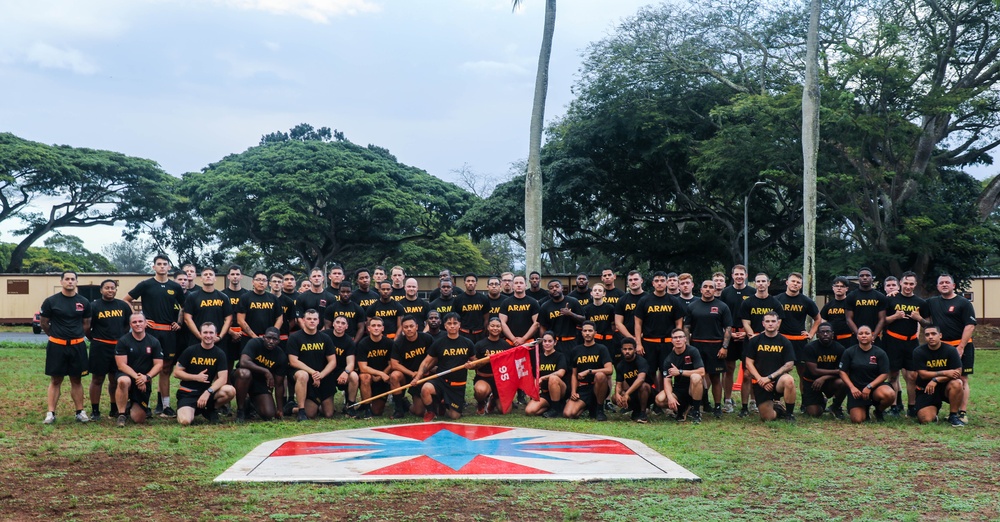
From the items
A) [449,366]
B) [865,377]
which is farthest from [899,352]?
[449,366]

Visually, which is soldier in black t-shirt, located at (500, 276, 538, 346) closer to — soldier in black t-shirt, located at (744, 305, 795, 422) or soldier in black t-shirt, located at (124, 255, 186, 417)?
soldier in black t-shirt, located at (744, 305, 795, 422)

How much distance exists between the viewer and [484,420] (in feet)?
35.3

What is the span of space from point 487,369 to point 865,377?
4.61m

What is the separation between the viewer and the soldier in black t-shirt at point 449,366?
11.0 meters

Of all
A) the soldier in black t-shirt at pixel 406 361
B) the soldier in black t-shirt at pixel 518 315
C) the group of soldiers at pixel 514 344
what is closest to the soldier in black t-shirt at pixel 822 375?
the group of soldiers at pixel 514 344

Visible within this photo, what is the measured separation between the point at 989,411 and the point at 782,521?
749cm

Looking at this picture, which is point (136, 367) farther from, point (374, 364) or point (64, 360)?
point (374, 364)

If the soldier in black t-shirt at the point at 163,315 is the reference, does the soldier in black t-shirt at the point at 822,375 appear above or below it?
below

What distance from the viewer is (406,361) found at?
1131 cm

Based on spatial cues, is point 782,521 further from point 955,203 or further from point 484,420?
point 955,203

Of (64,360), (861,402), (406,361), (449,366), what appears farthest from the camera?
(406,361)

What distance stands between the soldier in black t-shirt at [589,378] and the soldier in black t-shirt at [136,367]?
491 cm

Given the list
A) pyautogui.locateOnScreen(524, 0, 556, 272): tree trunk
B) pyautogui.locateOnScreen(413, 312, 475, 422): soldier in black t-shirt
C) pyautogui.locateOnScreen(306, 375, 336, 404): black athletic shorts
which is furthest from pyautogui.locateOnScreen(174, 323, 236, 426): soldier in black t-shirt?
pyautogui.locateOnScreen(524, 0, 556, 272): tree trunk

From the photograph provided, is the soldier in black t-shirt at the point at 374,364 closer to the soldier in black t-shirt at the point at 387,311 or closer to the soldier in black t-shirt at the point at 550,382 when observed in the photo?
the soldier in black t-shirt at the point at 387,311
